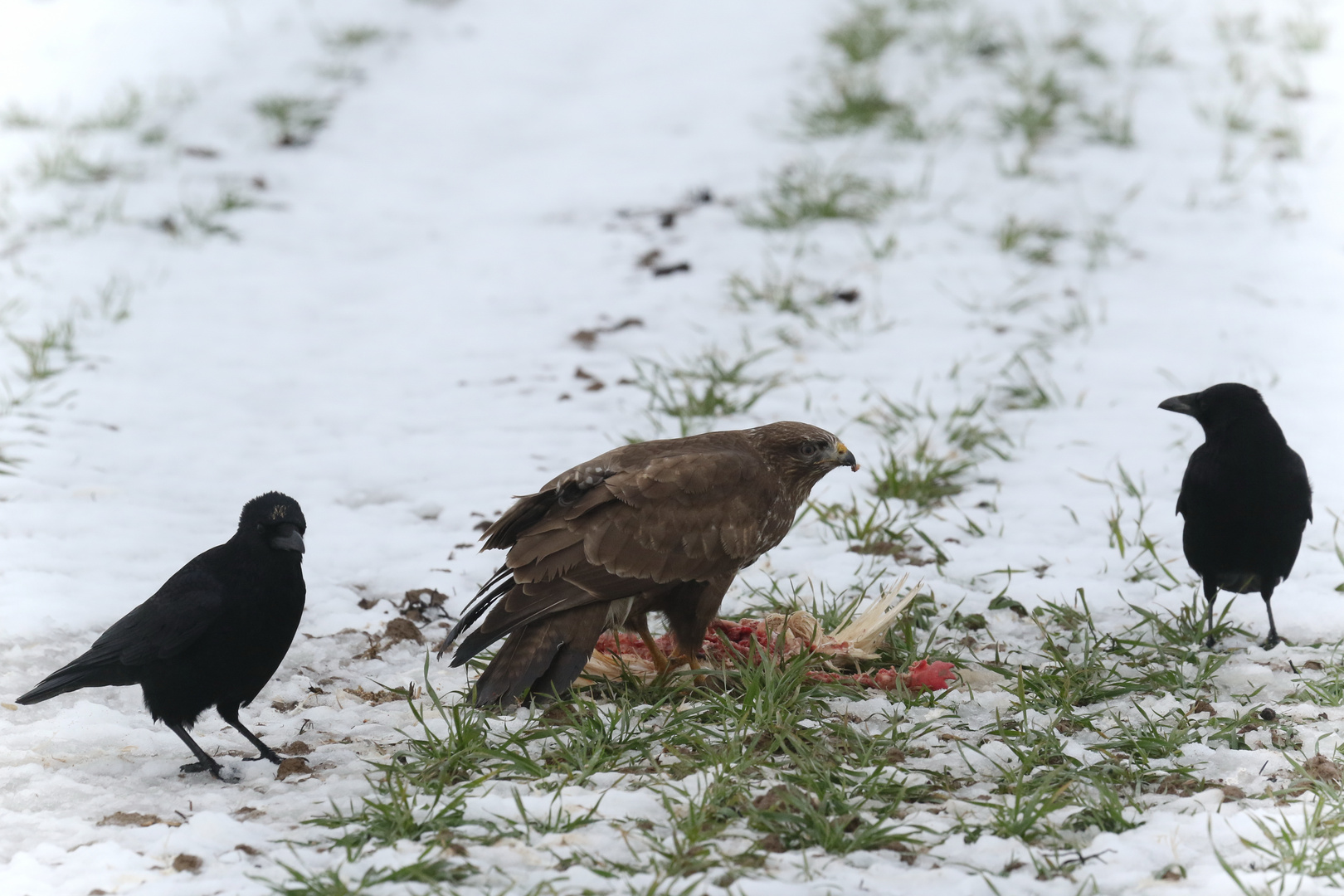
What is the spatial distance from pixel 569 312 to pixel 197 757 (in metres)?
4.22

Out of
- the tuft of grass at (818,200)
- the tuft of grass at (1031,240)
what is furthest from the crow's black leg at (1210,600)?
the tuft of grass at (818,200)

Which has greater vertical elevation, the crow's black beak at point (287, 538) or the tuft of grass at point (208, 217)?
the tuft of grass at point (208, 217)

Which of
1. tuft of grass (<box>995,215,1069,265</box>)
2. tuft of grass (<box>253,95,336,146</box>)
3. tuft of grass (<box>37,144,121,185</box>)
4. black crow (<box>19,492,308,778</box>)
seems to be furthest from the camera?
tuft of grass (<box>253,95,336,146</box>)

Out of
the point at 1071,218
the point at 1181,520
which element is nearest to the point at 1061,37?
the point at 1071,218

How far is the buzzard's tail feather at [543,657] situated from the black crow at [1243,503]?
2.10 meters

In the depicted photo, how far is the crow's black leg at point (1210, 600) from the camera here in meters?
4.00

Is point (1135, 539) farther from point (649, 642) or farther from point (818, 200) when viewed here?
point (818, 200)

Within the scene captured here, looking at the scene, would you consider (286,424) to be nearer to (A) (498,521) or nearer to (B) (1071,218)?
(A) (498,521)

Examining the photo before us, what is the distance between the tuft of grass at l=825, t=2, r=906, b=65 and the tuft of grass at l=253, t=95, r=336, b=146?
432 centimetres

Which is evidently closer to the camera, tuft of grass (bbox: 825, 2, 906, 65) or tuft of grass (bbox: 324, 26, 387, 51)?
tuft of grass (bbox: 825, 2, 906, 65)

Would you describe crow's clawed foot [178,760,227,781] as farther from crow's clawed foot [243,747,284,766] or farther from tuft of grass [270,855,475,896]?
tuft of grass [270,855,475,896]

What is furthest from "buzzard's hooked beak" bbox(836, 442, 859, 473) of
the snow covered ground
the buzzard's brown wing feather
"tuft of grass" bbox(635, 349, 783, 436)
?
"tuft of grass" bbox(635, 349, 783, 436)

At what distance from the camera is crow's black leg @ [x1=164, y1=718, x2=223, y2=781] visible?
10.8 ft

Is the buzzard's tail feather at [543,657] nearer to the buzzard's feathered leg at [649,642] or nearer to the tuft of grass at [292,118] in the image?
the buzzard's feathered leg at [649,642]
